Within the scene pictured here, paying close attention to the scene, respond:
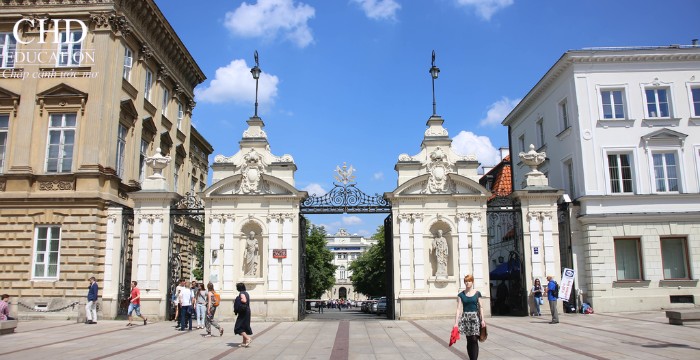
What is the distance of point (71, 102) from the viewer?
84.0 feet

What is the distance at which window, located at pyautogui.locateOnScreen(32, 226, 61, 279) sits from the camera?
79.7 ft

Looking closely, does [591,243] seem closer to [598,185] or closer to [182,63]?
[598,185]

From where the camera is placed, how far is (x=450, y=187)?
78.3ft

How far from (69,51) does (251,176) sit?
10884 mm

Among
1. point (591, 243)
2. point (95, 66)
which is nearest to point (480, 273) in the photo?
point (591, 243)

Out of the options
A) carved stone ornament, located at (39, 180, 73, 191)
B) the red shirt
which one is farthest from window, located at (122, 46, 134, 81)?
the red shirt

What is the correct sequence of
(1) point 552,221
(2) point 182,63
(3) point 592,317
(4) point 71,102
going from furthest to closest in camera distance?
(2) point 182,63, (4) point 71,102, (1) point 552,221, (3) point 592,317

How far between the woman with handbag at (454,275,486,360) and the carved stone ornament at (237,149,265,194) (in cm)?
1455

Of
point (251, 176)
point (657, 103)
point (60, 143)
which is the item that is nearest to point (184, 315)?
point (251, 176)

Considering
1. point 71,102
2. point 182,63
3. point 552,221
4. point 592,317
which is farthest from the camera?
point 182,63

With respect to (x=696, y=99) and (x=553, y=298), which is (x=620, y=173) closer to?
(x=696, y=99)

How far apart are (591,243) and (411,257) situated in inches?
313

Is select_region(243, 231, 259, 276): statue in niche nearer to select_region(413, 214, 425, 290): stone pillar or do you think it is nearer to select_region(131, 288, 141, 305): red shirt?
select_region(131, 288, 141, 305): red shirt

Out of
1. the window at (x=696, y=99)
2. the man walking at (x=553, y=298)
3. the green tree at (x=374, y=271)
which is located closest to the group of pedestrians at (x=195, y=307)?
the man walking at (x=553, y=298)
